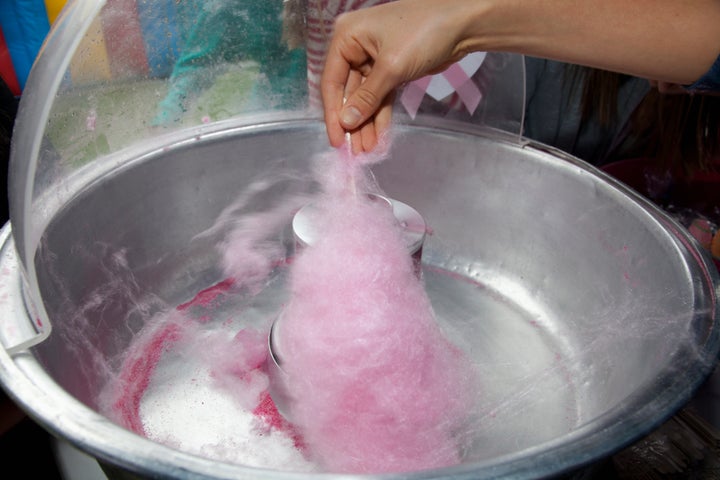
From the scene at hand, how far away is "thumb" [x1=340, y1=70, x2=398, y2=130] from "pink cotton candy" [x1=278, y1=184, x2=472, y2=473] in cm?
13

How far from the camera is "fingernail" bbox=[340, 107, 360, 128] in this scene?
2.41 feet

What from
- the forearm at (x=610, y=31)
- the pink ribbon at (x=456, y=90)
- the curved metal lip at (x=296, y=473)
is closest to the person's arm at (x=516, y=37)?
the forearm at (x=610, y=31)

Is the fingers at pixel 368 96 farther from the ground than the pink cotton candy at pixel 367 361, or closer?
farther from the ground

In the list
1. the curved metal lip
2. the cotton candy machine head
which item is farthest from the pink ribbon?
the curved metal lip

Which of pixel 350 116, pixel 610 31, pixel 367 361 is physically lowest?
pixel 367 361

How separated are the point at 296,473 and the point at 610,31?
0.69 meters

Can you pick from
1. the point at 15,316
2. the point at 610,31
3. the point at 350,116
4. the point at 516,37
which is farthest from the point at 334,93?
the point at 15,316

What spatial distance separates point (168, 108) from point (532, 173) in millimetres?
642

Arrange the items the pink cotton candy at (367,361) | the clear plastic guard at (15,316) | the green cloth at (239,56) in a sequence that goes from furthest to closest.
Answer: the green cloth at (239,56)
the pink cotton candy at (367,361)
the clear plastic guard at (15,316)

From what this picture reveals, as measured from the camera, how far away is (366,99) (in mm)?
724

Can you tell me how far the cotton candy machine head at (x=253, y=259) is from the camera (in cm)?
50

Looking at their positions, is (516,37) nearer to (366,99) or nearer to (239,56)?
(366,99)

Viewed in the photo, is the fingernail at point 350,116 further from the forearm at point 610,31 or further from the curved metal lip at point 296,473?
the curved metal lip at point 296,473

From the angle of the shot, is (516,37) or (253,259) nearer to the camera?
(516,37)
